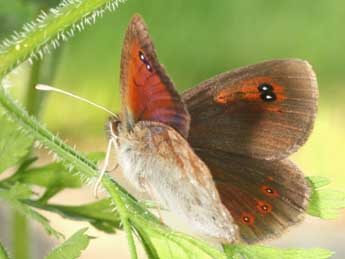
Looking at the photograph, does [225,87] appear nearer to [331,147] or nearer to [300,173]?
[300,173]

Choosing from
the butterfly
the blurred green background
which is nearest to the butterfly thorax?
the butterfly

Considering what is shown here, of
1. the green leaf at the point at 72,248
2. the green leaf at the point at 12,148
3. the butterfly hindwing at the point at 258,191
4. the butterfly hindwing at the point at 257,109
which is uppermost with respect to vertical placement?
the green leaf at the point at 12,148

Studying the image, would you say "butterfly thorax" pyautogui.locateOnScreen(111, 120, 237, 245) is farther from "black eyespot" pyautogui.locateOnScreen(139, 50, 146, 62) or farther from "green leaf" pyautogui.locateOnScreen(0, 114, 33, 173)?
"green leaf" pyautogui.locateOnScreen(0, 114, 33, 173)

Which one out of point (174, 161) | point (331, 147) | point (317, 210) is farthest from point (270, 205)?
point (331, 147)

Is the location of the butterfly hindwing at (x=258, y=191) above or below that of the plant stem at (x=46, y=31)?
below

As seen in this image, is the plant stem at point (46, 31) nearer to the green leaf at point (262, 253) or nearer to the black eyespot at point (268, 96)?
the black eyespot at point (268, 96)

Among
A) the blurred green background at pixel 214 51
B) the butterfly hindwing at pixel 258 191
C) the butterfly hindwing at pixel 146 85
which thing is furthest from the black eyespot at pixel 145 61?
the blurred green background at pixel 214 51
